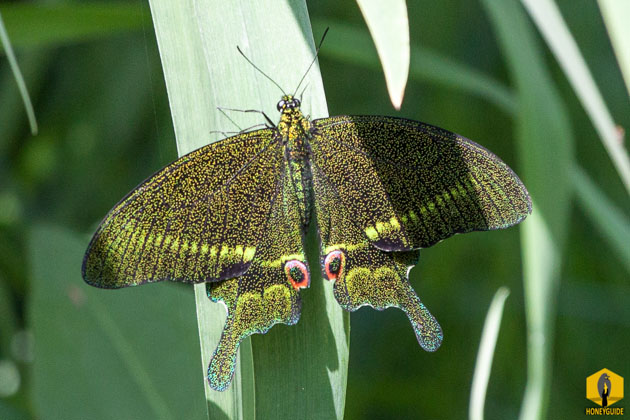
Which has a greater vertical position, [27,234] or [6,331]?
[27,234]

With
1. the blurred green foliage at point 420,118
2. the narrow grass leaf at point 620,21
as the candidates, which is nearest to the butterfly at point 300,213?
the narrow grass leaf at point 620,21

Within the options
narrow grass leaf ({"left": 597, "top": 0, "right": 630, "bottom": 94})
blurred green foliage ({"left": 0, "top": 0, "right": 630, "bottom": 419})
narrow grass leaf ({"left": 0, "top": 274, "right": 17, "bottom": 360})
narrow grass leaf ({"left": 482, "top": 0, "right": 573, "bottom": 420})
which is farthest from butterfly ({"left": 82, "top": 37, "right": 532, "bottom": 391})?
narrow grass leaf ({"left": 0, "top": 274, "right": 17, "bottom": 360})

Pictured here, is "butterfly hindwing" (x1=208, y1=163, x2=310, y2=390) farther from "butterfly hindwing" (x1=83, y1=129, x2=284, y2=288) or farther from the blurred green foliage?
the blurred green foliage

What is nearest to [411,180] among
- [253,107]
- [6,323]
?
[253,107]

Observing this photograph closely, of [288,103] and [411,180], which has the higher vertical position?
[288,103]

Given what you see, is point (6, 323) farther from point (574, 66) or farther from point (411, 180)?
point (574, 66)

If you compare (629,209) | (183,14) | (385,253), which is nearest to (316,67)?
(183,14)

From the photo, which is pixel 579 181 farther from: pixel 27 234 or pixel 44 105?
pixel 44 105

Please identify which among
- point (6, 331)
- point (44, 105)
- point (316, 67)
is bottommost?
point (6, 331)
